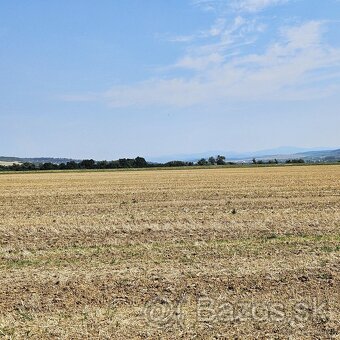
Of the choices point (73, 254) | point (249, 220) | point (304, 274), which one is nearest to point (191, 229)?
point (249, 220)

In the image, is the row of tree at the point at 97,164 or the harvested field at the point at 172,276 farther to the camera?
the row of tree at the point at 97,164

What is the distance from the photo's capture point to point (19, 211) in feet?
63.4

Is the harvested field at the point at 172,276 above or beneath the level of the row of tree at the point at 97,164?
beneath

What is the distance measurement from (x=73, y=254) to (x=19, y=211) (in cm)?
999

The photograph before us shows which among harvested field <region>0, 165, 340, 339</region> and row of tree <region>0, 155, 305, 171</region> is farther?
row of tree <region>0, 155, 305, 171</region>

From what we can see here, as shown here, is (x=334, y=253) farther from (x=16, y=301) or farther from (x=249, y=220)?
(x=16, y=301)

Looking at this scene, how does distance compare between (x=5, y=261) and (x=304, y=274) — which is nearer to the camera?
(x=304, y=274)

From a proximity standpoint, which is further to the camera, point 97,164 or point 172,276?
point 97,164

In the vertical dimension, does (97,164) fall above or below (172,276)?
above

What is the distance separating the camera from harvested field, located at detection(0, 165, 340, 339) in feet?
19.8

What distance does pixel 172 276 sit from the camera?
8211mm

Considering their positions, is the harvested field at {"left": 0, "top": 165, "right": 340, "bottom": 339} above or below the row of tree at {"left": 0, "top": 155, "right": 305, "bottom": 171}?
below

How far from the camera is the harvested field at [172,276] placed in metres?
6.04

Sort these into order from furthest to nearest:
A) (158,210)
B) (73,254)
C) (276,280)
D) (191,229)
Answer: (158,210)
(191,229)
(73,254)
(276,280)
